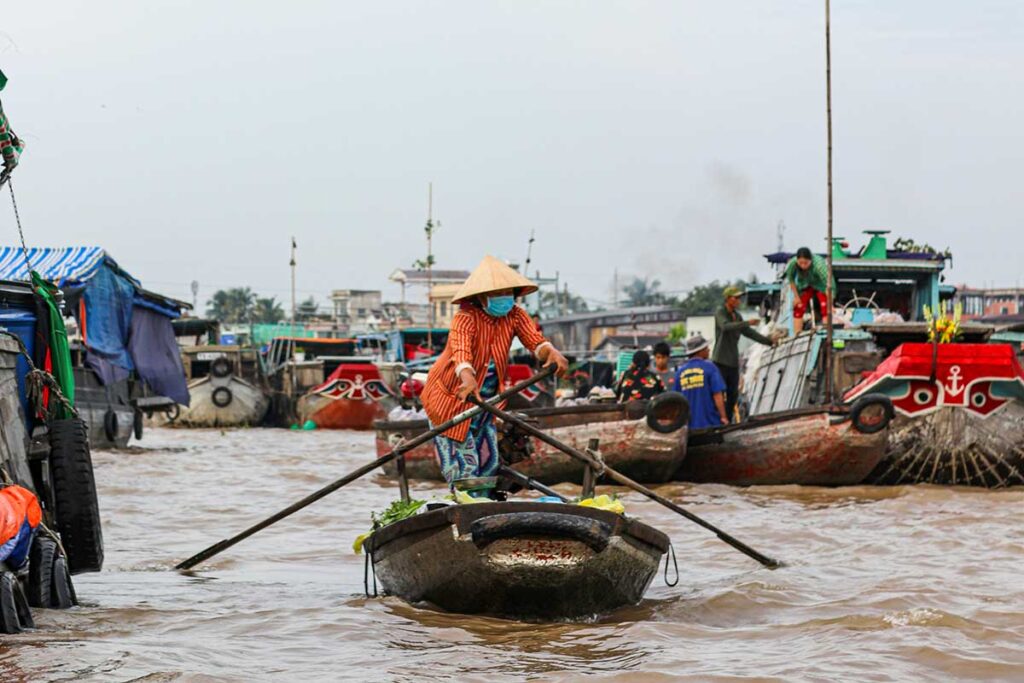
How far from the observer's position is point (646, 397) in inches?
505

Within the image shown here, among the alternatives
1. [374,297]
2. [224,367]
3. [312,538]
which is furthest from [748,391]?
[374,297]

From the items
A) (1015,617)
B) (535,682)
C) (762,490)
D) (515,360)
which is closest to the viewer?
(535,682)

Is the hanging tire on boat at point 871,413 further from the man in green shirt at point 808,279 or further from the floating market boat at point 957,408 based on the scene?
the man in green shirt at point 808,279

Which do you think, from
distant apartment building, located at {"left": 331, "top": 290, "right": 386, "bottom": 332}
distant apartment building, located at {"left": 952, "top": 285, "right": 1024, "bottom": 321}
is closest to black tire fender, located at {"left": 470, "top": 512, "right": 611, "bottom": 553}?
distant apartment building, located at {"left": 952, "top": 285, "right": 1024, "bottom": 321}

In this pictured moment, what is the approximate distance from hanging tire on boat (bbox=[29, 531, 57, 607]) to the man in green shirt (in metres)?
8.54

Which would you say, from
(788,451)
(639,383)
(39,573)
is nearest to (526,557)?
(39,573)

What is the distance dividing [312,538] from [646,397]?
403cm

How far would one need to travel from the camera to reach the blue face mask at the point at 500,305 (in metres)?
6.86

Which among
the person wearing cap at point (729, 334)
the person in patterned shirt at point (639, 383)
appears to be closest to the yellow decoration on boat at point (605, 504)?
the person wearing cap at point (729, 334)

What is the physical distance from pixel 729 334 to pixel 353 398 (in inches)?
716

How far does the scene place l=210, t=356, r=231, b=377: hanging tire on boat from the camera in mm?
31641

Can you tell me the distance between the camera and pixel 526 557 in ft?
19.7

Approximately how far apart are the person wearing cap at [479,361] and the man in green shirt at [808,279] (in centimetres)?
663

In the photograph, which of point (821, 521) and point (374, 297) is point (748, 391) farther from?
point (374, 297)
